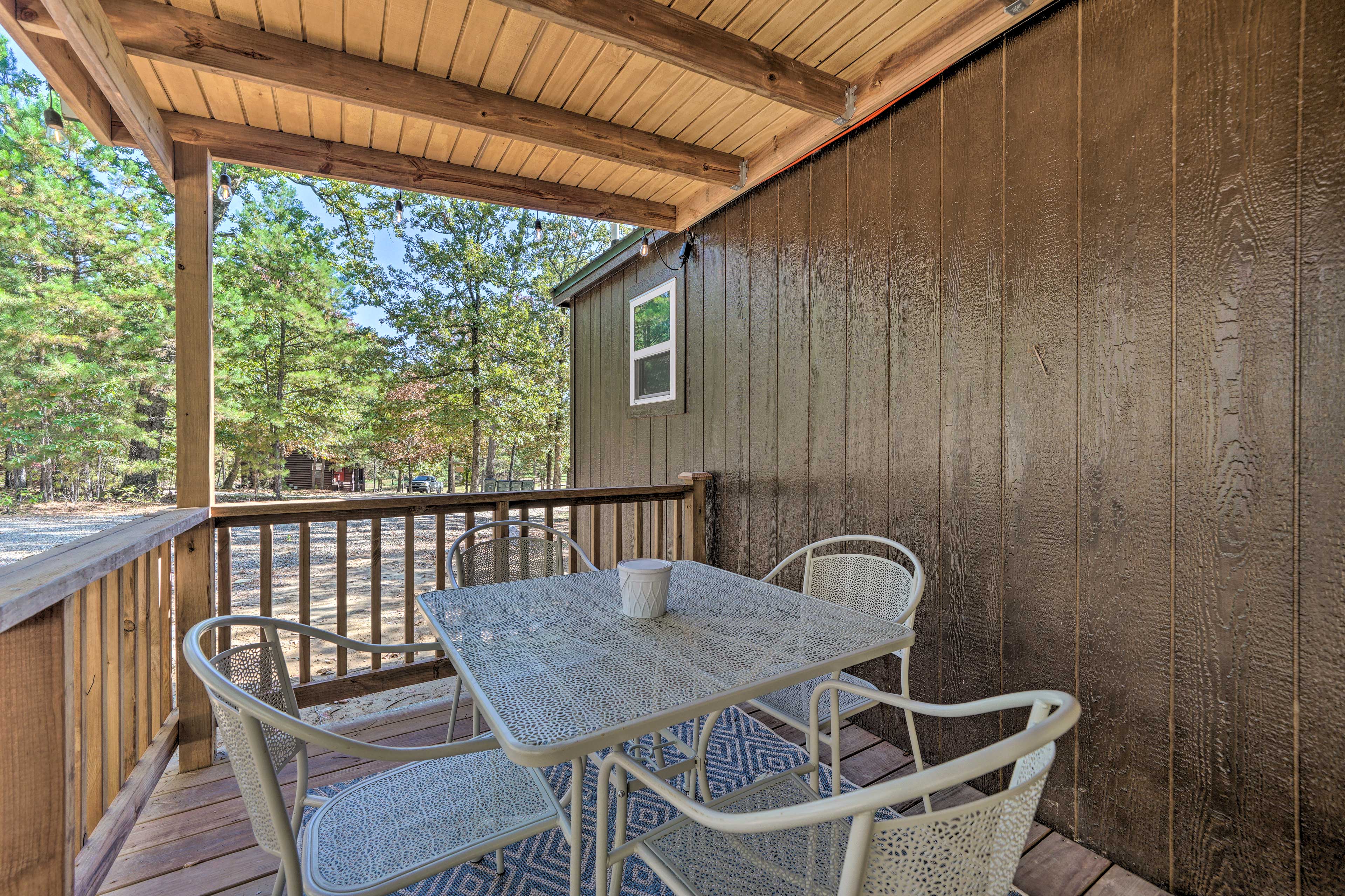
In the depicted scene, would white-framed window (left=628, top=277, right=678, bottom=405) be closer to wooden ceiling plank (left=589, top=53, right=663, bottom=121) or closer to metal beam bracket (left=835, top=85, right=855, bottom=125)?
wooden ceiling plank (left=589, top=53, right=663, bottom=121)

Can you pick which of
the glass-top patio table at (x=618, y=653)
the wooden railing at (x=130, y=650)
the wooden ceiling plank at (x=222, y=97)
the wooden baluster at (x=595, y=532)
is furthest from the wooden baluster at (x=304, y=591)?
the wooden ceiling plank at (x=222, y=97)

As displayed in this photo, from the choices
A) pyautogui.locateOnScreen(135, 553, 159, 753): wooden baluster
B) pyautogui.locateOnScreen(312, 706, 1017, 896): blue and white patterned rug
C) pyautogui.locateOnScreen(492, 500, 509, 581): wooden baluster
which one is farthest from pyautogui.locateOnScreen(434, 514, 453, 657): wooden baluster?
pyautogui.locateOnScreen(135, 553, 159, 753): wooden baluster

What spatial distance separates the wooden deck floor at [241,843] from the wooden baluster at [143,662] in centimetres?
21

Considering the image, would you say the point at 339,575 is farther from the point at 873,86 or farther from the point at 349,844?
the point at 873,86

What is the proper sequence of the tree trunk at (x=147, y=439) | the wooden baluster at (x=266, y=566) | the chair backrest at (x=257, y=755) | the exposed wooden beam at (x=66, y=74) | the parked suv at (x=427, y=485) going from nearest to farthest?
the chair backrest at (x=257, y=755) → the exposed wooden beam at (x=66, y=74) → the wooden baluster at (x=266, y=566) → the tree trunk at (x=147, y=439) → the parked suv at (x=427, y=485)

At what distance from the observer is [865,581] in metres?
1.92

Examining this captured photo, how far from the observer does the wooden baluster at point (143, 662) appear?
6.24 feet

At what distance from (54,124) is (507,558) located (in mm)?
2231

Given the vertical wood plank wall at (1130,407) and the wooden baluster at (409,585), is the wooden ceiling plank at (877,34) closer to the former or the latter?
the vertical wood plank wall at (1130,407)

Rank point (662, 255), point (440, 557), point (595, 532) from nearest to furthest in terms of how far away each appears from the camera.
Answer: point (440, 557)
point (595, 532)
point (662, 255)

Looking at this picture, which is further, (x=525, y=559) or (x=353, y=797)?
(x=525, y=559)

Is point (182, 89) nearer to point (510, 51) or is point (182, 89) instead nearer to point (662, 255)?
point (510, 51)

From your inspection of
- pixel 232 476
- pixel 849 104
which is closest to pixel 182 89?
pixel 849 104

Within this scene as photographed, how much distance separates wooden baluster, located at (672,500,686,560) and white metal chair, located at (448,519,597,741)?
109 cm
